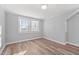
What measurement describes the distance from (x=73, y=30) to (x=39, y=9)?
0.55 meters

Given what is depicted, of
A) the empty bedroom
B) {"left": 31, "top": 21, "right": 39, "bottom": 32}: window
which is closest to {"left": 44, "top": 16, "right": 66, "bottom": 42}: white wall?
the empty bedroom

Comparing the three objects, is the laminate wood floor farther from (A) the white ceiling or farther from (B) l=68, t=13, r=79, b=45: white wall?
(A) the white ceiling

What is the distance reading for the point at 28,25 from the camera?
1115 mm

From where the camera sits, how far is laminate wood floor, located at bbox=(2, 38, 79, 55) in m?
1.05

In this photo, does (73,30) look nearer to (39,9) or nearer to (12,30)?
(39,9)

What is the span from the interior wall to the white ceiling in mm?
111

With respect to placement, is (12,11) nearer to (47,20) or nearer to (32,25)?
(32,25)

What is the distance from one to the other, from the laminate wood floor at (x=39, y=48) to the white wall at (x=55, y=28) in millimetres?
96

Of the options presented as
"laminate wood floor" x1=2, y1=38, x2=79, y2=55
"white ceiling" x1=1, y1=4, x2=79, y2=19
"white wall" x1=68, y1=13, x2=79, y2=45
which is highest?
"white ceiling" x1=1, y1=4, x2=79, y2=19

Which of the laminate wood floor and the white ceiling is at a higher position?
the white ceiling

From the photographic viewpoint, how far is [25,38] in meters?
1.11

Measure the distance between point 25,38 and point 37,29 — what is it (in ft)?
0.69

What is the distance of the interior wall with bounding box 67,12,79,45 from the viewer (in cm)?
106
